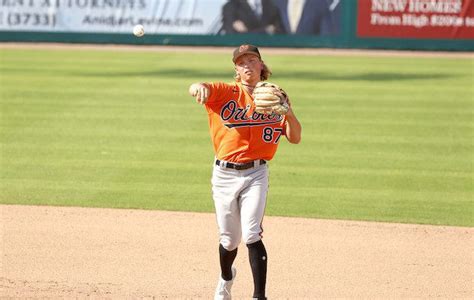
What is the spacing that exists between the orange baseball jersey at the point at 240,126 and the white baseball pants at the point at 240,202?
120 millimetres

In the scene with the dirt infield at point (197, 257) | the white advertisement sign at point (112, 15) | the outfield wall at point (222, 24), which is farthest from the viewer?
the white advertisement sign at point (112, 15)

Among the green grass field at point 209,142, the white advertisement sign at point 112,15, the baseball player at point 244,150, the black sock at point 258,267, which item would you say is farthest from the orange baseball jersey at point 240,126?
the white advertisement sign at point 112,15

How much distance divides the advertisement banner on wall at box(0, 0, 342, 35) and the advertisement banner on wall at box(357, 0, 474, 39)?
3.09 feet

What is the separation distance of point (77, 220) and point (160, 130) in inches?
189

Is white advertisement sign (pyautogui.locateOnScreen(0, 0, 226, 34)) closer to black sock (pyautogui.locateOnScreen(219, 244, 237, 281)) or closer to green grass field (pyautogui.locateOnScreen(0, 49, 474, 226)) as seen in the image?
green grass field (pyautogui.locateOnScreen(0, 49, 474, 226))

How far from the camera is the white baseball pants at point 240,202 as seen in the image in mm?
7047

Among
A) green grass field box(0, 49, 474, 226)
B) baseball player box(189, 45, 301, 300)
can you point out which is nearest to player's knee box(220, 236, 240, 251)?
baseball player box(189, 45, 301, 300)

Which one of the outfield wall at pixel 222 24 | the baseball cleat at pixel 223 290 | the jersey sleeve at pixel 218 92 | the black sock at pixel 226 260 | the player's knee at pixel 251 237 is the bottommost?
the outfield wall at pixel 222 24

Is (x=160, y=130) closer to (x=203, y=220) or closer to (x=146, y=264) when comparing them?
(x=203, y=220)

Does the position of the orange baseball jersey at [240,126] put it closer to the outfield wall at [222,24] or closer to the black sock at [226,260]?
the black sock at [226,260]

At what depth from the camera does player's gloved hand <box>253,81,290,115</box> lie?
265 inches

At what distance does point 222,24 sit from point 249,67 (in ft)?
60.2

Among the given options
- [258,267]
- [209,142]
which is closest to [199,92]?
[258,267]

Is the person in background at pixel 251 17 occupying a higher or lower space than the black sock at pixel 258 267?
lower
